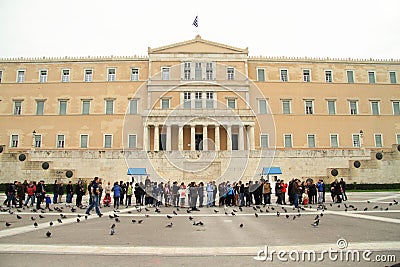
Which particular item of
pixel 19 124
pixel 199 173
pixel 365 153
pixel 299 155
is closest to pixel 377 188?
pixel 365 153

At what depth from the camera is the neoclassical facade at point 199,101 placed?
4331 cm

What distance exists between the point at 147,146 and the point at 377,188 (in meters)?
24.5

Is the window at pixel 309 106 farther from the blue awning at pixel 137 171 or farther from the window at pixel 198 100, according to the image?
the blue awning at pixel 137 171

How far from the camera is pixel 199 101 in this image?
44.4m

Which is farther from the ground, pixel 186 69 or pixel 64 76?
pixel 186 69

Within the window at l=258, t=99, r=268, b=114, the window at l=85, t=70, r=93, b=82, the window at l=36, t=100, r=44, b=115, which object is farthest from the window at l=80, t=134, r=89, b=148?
the window at l=258, t=99, r=268, b=114

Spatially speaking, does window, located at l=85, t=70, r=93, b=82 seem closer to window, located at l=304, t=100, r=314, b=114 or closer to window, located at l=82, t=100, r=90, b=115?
window, located at l=82, t=100, r=90, b=115

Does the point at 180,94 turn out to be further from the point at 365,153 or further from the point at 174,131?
the point at 365,153

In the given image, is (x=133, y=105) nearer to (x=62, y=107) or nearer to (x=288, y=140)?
(x=62, y=107)

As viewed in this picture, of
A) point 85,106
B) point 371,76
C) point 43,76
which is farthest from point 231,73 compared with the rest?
point 43,76

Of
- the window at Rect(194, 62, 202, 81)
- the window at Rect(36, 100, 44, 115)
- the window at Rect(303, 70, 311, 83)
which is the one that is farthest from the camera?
the window at Rect(303, 70, 311, 83)

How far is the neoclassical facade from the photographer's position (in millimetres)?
43312

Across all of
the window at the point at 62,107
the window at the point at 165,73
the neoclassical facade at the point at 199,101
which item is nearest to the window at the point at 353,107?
the neoclassical facade at the point at 199,101

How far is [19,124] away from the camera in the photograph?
→ 45.0 m
